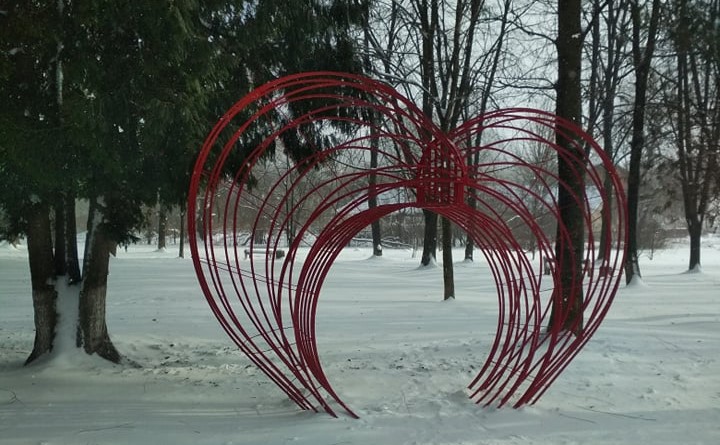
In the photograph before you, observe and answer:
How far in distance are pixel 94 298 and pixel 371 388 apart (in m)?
2.97

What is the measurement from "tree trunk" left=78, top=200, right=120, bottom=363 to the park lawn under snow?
0.20 meters

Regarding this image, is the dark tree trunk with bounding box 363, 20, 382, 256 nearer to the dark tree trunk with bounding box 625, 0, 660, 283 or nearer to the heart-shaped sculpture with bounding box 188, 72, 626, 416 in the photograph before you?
the heart-shaped sculpture with bounding box 188, 72, 626, 416

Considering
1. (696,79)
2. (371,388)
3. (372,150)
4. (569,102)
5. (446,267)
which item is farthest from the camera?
(696,79)

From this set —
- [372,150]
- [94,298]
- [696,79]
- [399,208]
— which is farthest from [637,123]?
[94,298]

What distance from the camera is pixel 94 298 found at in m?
5.37

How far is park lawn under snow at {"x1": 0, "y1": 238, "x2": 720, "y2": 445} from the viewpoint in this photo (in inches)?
141

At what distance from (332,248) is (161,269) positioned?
12414mm

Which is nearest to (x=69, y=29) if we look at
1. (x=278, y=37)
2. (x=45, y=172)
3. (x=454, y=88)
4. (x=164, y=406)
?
(x=45, y=172)

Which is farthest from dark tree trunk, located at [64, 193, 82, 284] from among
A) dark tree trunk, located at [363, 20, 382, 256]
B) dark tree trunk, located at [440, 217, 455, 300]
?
dark tree trunk, located at [440, 217, 455, 300]

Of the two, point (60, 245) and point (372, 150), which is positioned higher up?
point (372, 150)

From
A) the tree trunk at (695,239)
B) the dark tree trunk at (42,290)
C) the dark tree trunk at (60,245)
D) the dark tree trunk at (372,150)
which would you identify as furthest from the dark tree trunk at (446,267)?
the tree trunk at (695,239)

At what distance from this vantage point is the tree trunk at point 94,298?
5.30m

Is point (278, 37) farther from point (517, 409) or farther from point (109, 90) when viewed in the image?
point (517, 409)

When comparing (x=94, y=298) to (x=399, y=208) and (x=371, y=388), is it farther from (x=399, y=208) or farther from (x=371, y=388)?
(x=399, y=208)
